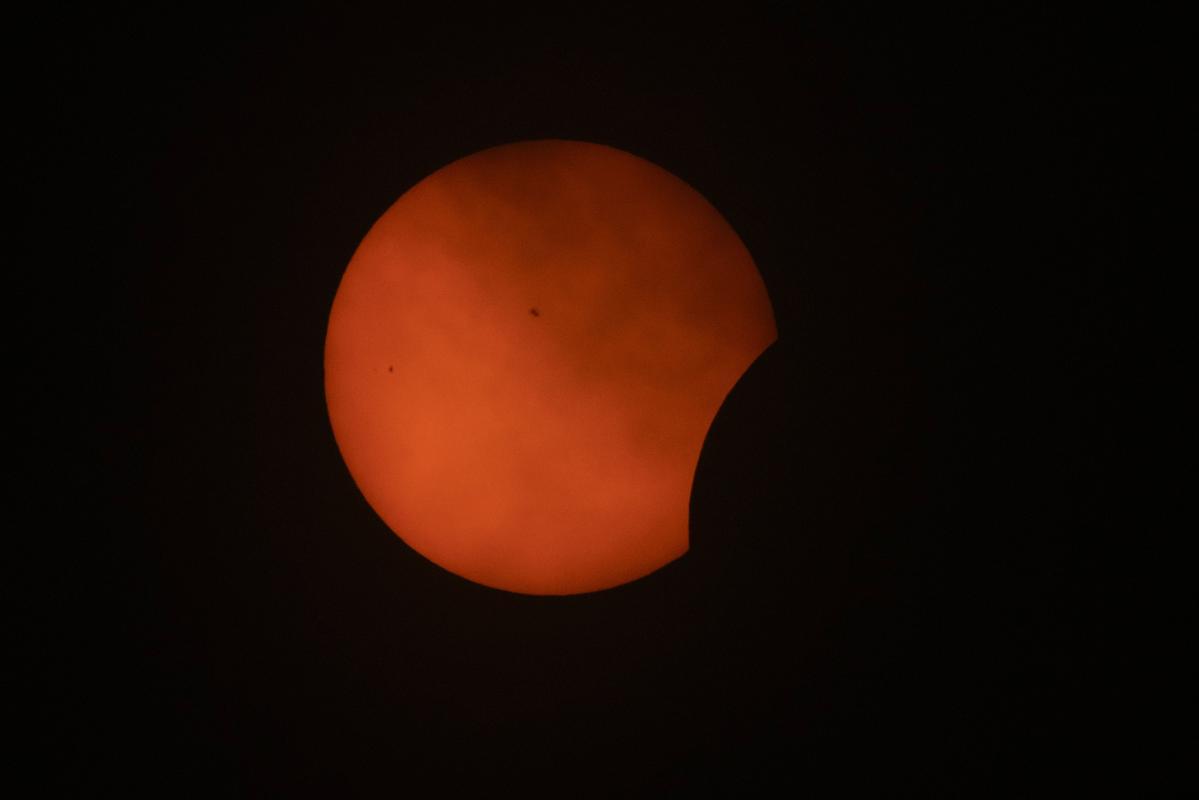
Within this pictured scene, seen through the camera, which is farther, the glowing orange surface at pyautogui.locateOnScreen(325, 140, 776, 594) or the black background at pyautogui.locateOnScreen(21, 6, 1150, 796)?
the black background at pyautogui.locateOnScreen(21, 6, 1150, 796)

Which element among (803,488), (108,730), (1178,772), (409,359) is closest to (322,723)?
(108,730)

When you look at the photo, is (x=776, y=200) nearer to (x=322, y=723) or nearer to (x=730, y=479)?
(x=730, y=479)

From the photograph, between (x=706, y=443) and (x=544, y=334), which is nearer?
(x=544, y=334)

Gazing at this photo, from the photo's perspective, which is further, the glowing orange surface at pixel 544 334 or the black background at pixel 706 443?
the black background at pixel 706 443
